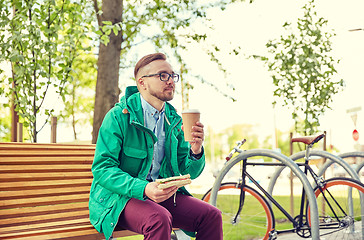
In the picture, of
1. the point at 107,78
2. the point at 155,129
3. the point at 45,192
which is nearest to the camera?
the point at 155,129

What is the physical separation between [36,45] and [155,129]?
2975mm

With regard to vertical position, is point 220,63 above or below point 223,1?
below

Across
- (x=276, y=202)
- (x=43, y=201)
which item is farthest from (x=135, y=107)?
(x=276, y=202)

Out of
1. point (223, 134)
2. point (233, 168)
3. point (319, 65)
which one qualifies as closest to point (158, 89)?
point (233, 168)

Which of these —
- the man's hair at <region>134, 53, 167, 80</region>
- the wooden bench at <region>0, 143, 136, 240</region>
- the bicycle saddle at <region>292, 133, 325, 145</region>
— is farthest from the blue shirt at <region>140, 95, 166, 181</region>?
the bicycle saddle at <region>292, 133, 325, 145</region>

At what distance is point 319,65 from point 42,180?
5283 mm

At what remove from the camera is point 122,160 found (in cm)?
282

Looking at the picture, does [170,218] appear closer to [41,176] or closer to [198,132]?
[198,132]

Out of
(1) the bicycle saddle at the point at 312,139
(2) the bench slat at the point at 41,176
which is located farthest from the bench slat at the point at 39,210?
(1) the bicycle saddle at the point at 312,139

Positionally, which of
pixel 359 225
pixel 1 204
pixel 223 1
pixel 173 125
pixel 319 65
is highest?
pixel 223 1

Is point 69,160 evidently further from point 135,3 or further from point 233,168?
point 135,3

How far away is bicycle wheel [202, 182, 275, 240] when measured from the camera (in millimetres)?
4289

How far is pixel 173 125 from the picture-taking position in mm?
3051

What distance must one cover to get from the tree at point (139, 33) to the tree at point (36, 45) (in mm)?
1490
